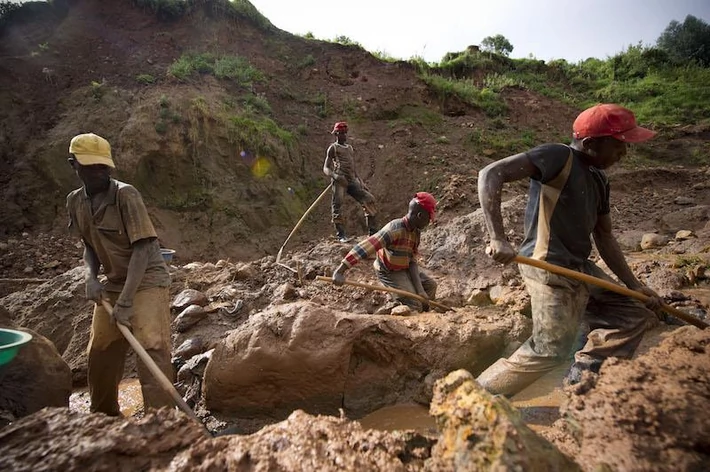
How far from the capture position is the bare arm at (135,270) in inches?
94.4

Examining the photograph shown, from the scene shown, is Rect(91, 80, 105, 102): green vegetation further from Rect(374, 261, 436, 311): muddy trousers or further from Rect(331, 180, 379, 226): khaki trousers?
Rect(374, 261, 436, 311): muddy trousers

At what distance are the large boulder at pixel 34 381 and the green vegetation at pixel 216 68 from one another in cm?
850

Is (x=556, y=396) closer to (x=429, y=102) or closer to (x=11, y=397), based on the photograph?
(x=11, y=397)

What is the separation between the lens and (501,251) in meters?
2.00

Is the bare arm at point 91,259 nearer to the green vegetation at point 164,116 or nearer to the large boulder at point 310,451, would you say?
the large boulder at point 310,451

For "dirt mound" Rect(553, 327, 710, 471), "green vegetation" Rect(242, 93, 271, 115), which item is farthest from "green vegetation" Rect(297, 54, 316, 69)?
"dirt mound" Rect(553, 327, 710, 471)

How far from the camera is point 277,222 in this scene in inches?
343

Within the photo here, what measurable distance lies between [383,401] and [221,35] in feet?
41.3

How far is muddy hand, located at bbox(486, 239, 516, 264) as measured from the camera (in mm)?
1991

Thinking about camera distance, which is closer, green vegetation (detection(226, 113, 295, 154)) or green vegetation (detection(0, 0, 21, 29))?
green vegetation (detection(226, 113, 295, 154))

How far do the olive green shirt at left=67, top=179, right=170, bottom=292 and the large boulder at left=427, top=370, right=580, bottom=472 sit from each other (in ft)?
6.99

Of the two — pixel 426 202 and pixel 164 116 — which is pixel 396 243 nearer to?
pixel 426 202

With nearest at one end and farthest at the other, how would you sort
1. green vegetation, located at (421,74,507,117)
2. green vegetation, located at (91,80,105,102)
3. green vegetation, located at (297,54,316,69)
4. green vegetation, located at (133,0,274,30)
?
green vegetation, located at (91,80,105,102), green vegetation, located at (133,0,274,30), green vegetation, located at (297,54,316,69), green vegetation, located at (421,74,507,117)

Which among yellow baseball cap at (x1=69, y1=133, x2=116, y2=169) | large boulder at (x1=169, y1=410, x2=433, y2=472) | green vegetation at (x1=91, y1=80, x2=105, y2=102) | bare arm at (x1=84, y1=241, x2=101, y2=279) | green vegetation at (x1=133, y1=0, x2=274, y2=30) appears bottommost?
large boulder at (x1=169, y1=410, x2=433, y2=472)
